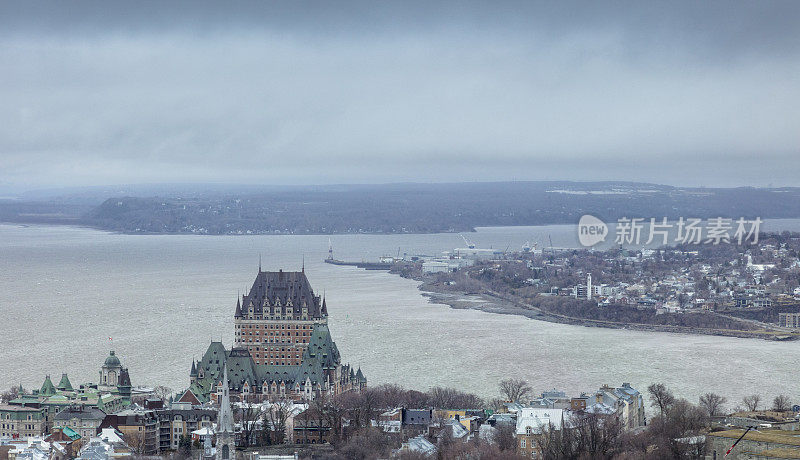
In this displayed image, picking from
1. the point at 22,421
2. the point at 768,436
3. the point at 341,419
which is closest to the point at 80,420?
the point at 22,421

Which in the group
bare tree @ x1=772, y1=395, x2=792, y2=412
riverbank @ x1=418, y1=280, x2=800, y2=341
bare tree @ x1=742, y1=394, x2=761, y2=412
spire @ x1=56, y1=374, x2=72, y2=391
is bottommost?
riverbank @ x1=418, y1=280, x2=800, y2=341

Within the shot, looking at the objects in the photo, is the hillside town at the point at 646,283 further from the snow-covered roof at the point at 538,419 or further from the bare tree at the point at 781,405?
the snow-covered roof at the point at 538,419

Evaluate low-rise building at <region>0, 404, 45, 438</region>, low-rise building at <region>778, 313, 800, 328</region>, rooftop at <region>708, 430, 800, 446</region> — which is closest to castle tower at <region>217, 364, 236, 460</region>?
low-rise building at <region>0, 404, 45, 438</region>

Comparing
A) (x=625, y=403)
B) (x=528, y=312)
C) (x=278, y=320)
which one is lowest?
(x=528, y=312)

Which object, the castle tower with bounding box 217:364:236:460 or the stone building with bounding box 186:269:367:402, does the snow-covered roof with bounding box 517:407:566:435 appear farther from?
the stone building with bounding box 186:269:367:402

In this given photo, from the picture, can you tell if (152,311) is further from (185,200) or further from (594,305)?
(185,200)

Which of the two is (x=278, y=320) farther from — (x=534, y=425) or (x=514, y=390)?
(x=534, y=425)
